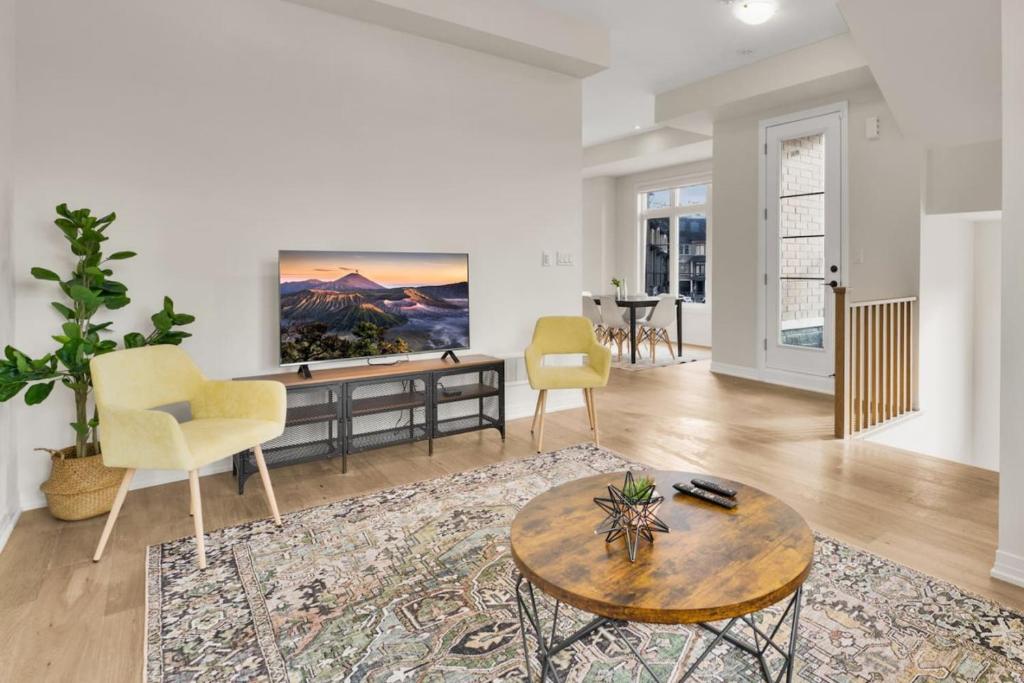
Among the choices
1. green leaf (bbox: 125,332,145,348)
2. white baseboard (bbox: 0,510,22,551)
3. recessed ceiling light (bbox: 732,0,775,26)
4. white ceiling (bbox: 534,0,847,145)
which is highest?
white ceiling (bbox: 534,0,847,145)

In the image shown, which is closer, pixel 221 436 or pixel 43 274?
pixel 221 436

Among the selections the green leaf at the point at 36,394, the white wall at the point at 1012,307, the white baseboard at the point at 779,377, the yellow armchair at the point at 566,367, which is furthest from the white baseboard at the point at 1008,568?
the green leaf at the point at 36,394

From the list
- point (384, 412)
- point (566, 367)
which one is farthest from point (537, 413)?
point (384, 412)

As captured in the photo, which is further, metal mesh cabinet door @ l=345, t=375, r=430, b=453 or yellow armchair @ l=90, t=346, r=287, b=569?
metal mesh cabinet door @ l=345, t=375, r=430, b=453

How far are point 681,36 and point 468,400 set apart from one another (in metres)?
3.43

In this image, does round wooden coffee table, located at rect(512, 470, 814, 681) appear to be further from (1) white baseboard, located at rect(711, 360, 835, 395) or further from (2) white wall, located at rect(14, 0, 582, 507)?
(1) white baseboard, located at rect(711, 360, 835, 395)

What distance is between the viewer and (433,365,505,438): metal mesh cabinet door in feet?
12.6

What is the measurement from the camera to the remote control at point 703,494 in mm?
1788

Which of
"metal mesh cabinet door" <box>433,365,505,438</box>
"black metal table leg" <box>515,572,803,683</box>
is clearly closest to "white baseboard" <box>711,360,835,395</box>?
"metal mesh cabinet door" <box>433,365,505,438</box>

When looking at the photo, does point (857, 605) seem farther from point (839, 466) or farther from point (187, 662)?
point (187, 662)

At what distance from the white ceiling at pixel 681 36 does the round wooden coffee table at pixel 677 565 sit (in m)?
3.83

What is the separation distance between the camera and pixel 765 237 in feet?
19.4

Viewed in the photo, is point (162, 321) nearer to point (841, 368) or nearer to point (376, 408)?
point (376, 408)

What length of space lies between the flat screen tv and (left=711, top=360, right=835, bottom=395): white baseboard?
11.4 feet
